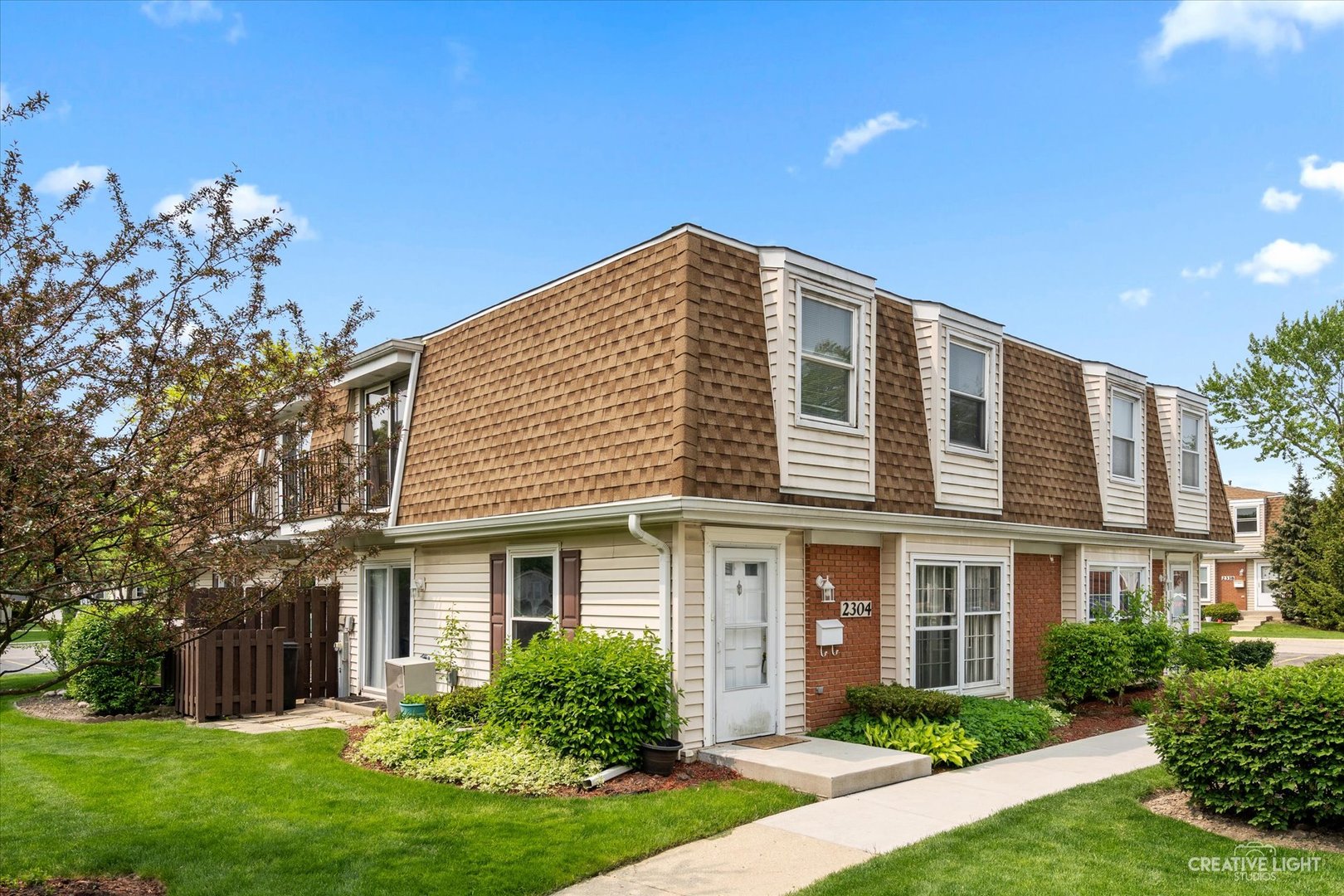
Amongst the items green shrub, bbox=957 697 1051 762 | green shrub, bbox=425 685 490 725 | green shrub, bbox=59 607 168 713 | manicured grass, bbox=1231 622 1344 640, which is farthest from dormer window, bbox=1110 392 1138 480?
manicured grass, bbox=1231 622 1344 640

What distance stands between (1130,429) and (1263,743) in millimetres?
10740

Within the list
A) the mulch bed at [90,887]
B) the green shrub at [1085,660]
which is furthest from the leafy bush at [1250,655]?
the mulch bed at [90,887]

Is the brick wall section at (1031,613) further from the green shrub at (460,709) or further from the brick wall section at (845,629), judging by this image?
the green shrub at (460,709)

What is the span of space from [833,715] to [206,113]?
32.5 feet

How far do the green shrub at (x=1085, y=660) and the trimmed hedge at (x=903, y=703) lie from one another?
342cm

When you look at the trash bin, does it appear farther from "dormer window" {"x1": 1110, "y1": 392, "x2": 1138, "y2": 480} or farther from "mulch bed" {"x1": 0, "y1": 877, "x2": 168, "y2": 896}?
"dormer window" {"x1": 1110, "y1": 392, "x2": 1138, "y2": 480}

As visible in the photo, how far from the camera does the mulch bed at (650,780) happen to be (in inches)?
349

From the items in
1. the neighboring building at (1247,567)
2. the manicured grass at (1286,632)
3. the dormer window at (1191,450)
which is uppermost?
the dormer window at (1191,450)

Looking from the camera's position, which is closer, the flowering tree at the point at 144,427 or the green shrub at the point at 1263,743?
the flowering tree at the point at 144,427

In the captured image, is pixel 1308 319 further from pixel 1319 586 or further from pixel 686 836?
pixel 686 836

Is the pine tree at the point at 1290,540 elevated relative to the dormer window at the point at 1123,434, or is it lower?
lower

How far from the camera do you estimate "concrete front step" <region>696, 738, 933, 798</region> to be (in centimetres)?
898

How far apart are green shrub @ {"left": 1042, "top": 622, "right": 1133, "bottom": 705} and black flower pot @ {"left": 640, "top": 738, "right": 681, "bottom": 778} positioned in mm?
7149

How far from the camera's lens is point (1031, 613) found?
15078 mm
